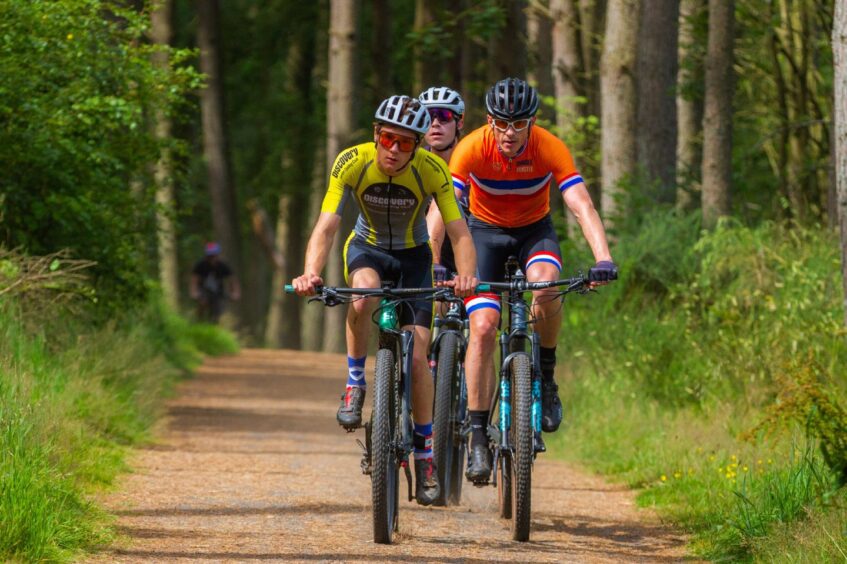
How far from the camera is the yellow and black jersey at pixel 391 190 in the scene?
24.4 feet

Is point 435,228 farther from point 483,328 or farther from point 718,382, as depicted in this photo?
point 718,382

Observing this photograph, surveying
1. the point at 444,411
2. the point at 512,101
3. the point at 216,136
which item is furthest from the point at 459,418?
the point at 216,136

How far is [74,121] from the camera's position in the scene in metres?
11.6

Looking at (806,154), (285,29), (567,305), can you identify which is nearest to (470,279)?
(567,305)

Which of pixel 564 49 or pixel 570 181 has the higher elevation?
pixel 564 49

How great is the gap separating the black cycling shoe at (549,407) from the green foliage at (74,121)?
4.55 meters

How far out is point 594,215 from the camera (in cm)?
783

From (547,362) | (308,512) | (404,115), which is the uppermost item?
(404,115)

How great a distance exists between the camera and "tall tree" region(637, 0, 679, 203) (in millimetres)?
16078

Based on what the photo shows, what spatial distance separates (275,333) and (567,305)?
23.0 m

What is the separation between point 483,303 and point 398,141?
1214 millimetres

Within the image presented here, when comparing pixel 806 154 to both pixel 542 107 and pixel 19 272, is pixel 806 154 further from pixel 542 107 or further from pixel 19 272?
pixel 19 272

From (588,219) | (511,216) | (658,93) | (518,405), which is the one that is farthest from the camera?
(658,93)

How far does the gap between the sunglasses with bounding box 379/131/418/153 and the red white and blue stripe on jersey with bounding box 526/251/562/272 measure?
127 centimetres
